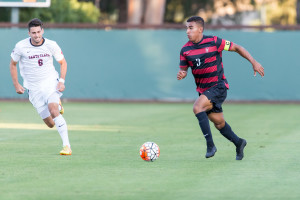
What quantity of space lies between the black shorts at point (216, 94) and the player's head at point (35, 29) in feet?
8.50

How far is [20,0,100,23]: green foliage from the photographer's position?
3269 centimetres

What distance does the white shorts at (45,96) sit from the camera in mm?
12305

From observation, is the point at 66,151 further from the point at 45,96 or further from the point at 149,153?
the point at 149,153

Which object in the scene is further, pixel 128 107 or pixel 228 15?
pixel 228 15

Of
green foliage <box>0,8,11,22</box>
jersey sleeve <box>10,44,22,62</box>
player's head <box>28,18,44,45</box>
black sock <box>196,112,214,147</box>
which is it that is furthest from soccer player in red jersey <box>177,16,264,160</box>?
green foliage <box>0,8,11,22</box>

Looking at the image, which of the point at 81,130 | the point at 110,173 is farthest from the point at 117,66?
the point at 110,173

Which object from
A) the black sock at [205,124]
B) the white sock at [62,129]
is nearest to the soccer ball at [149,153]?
the black sock at [205,124]

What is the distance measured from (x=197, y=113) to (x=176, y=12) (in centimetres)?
3349

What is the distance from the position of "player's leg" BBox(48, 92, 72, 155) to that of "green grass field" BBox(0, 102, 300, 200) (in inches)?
7.3

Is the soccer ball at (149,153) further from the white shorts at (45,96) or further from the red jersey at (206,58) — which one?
the white shorts at (45,96)

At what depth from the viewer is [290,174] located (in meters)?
9.67

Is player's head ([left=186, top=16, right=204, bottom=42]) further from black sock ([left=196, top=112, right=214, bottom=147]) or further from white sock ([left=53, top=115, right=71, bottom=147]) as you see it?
white sock ([left=53, top=115, right=71, bottom=147])

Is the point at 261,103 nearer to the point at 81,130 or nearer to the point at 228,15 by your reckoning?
the point at 81,130

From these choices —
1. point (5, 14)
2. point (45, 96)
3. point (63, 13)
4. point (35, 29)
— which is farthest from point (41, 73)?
point (5, 14)
